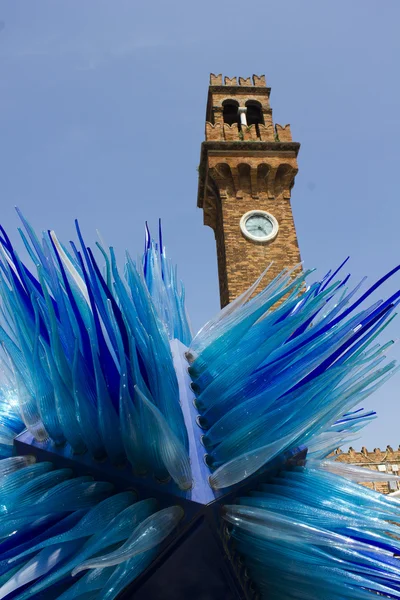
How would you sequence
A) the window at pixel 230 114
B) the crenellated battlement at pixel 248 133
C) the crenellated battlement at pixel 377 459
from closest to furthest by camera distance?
the crenellated battlement at pixel 377 459
the crenellated battlement at pixel 248 133
the window at pixel 230 114

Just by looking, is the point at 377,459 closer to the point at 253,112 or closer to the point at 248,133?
the point at 248,133

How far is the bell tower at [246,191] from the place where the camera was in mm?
12016

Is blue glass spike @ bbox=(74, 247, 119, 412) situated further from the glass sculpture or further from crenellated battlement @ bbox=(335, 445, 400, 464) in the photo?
crenellated battlement @ bbox=(335, 445, 400, 464)

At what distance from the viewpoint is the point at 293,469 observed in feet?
7.49

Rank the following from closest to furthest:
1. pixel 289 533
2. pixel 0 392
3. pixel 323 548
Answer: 1. pixel 289 533
2. pixel 323 548
3. pixel 0 392

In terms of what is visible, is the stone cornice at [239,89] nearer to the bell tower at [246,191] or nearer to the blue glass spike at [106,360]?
the bell tower at [246,191]

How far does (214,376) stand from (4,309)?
3.19 ft

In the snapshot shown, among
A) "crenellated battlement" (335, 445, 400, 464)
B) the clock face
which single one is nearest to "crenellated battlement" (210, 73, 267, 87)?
the clock face

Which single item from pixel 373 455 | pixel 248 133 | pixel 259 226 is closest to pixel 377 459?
pixel 373 455

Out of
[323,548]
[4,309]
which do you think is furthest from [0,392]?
[323,548]

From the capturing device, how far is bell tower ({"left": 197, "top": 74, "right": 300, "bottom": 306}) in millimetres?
12016

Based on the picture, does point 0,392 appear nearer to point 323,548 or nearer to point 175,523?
point 175,523

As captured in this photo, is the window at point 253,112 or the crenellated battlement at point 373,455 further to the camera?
the window at point 253,112

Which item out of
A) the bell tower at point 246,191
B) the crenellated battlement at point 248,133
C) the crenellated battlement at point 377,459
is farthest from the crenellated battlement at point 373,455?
the crenellated battlement at point 248,133
